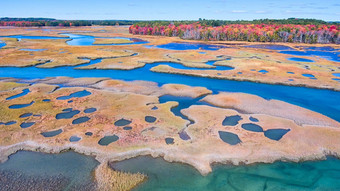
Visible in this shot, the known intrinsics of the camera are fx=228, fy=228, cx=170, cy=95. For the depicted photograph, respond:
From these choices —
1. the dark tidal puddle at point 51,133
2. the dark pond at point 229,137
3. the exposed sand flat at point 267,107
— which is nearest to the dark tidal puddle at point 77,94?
the dark tidal puddle at point 51,133

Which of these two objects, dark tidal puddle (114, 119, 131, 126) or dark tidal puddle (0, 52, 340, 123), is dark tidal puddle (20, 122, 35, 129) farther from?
dark tidal puddle (0, 52, 340, 123)

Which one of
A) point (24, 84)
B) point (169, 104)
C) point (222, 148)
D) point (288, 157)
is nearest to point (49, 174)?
point (222, 148)

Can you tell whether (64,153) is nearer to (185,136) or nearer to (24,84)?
(185,136)

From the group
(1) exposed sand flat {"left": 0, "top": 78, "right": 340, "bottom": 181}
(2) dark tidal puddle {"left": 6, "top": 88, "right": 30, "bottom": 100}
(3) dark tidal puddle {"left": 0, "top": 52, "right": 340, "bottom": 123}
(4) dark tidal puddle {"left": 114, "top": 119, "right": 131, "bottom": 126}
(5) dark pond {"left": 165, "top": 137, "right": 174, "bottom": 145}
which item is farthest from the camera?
(3) dark tidal puddle {"left": 0, "top": 52, "right": 340, "bottom": 123}

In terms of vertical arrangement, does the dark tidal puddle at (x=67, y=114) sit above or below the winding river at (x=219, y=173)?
above

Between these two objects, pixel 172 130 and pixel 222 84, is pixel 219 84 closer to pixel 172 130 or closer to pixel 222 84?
pixel 222 84

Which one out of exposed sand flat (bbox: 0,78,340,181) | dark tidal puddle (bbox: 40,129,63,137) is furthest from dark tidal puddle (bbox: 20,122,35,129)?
dark tidal puddle (bbox: 40,129,63,137)

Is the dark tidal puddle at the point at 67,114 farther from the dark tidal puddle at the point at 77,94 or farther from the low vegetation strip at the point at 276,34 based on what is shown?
the low vegetation strip at the point at 276,34

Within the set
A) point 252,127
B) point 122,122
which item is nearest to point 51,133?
point 122,122
